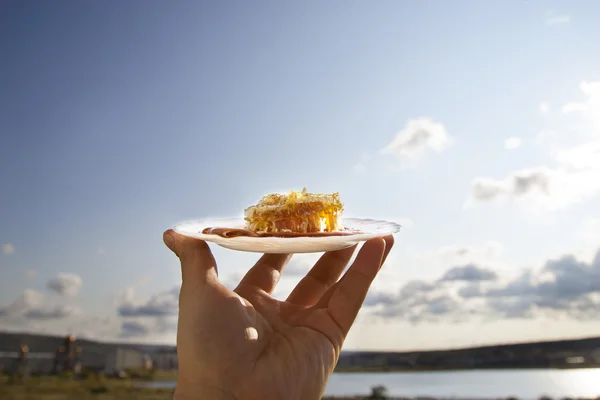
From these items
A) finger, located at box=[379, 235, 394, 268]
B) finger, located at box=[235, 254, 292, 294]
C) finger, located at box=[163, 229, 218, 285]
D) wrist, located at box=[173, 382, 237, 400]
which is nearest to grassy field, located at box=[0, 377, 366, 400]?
finger, located at box=[235, 254, 292, 294]

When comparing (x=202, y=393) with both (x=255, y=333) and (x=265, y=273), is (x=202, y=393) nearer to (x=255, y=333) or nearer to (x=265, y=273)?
(x=255, y=333)

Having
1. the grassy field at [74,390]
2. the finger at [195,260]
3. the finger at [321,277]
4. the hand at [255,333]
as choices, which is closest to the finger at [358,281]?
the hand at [255,333]

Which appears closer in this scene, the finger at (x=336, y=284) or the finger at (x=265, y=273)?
the finger at (x=336, y=284)

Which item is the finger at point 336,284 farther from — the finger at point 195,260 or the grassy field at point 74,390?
the grassy field at point 74,390

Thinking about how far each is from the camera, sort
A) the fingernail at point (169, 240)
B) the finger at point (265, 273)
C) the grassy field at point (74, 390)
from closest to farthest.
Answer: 1. the fingernail at point (169, 240)
2. the finger at point (265, 273)
3. the grassy field at point (74, 390)

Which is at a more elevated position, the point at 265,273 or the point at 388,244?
the point at 388,244

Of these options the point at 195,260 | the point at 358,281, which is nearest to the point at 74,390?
the point at 195,260
